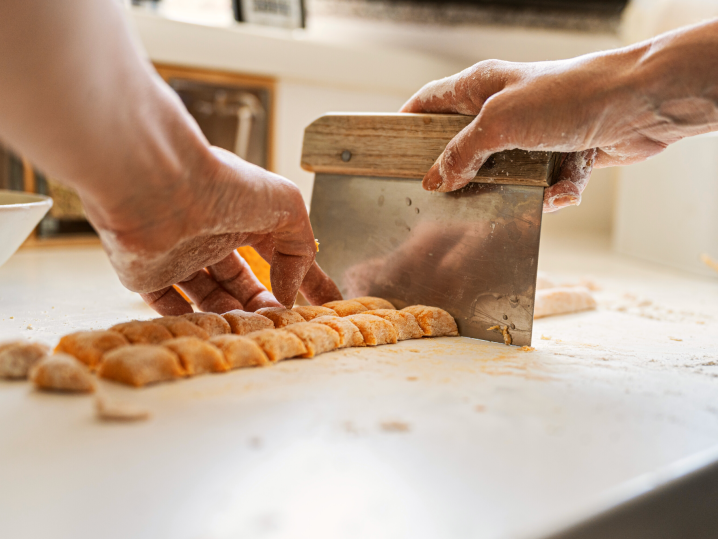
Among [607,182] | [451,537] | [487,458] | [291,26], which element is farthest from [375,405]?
[607,182]

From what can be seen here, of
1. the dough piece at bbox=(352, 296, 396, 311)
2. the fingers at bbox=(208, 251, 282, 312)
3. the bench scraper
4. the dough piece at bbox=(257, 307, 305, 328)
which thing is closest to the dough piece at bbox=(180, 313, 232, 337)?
the dough piece at bbox=(257, 307, 305, 328)

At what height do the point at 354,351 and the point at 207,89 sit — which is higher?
the point at 207,89

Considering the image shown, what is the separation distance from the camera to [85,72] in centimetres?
80

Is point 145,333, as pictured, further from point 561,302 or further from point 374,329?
point 561,302

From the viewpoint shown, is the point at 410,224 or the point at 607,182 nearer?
the point at 410,224

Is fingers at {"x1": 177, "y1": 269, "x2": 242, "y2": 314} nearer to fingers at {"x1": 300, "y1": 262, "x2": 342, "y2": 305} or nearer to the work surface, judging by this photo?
fingers at {"x1": 300, "y1": 262, "x2": 342, "y2": 305}

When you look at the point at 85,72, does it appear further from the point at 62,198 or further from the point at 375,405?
the point at 62,198

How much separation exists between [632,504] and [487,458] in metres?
0.16

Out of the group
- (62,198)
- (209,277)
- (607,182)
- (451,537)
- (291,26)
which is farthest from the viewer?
(607,182)

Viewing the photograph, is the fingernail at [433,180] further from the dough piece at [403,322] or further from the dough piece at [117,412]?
the dough piece at [117,412]

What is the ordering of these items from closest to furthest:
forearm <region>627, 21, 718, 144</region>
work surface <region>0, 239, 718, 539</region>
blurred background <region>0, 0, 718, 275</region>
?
1. work surface <region>0, 239, 718, 539</region>
2. forearm <region>627, 21, 718, 144</region>
3. blurred background <region>0, 0, 718, 275</region>

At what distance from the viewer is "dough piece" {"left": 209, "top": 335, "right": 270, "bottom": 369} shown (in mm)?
940

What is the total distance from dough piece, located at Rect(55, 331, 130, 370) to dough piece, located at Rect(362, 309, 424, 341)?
0.51 metres

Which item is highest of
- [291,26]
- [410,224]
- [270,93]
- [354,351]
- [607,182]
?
[291,26]
